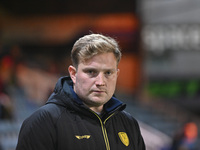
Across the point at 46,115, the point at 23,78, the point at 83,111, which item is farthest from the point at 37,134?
the point at 23,78

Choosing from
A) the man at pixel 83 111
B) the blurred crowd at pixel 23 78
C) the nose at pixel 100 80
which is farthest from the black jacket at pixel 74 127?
the blurred crowd at pixel 23 78

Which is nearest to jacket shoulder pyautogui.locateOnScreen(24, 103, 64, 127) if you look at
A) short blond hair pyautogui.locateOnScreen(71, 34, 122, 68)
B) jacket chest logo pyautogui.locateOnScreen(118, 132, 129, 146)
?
short blond hair pyautogui.locateOnScreen(71, 34, 122, 68)

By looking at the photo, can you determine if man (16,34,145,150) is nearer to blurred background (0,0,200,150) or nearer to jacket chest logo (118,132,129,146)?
jacket chest logo (118,132,129,146)

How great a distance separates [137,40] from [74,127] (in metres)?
14.4

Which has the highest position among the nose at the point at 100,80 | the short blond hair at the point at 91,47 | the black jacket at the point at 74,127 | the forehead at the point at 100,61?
the short blond hair at the point at 91,47

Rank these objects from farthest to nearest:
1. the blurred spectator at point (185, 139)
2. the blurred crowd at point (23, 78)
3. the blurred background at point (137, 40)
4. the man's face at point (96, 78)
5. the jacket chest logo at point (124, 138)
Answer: the blurred background at point (137, 40)
the blurred crowd at point (23, 78)
the blurred spectator at point (185, 139)
the jacket chest logo at point (124, 138)
the man's face at point (96, 78)

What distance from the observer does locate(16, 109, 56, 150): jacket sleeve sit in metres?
1.81

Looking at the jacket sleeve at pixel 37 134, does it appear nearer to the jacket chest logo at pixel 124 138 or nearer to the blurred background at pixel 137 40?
the jacket chest logo at pixel 124 138

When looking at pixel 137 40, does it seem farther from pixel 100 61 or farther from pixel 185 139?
pixel 100 61

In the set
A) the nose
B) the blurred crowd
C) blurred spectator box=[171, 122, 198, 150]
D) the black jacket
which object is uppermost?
the nose

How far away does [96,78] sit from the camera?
1.92 metres

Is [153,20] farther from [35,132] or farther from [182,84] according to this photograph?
[35,132]

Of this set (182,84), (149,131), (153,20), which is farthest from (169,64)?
(149,131)

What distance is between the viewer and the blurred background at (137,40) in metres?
15.0
